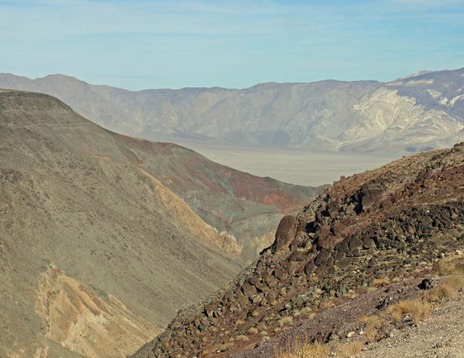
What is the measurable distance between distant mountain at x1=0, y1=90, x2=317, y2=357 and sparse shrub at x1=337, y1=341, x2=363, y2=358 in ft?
93.3

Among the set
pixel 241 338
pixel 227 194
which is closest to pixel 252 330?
pixel 241 338

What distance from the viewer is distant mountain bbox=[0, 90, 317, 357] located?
44509 millimetres

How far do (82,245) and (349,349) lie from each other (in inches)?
1705

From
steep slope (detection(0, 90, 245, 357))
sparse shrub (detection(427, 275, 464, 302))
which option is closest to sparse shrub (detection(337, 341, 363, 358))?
sparse shrub (detection(427, 275, 464, 302))

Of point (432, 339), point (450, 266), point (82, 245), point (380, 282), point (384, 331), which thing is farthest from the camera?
point (82, 245)

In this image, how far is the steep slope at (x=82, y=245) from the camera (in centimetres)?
4425

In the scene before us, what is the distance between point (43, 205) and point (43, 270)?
9066 millimetres

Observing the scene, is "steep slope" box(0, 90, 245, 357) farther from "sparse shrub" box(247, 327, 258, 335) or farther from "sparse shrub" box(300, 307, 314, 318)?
"sparse shrub" box(300, 307, 314, 318)

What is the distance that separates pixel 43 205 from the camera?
55844mm

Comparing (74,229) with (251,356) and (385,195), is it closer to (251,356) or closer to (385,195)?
(385,195)

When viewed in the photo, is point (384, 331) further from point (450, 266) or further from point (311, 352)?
point (450, 266)

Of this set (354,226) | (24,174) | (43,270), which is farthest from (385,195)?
(24,174)

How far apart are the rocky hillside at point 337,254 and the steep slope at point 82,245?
67.2 feet

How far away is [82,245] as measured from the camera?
54594 millimetres
